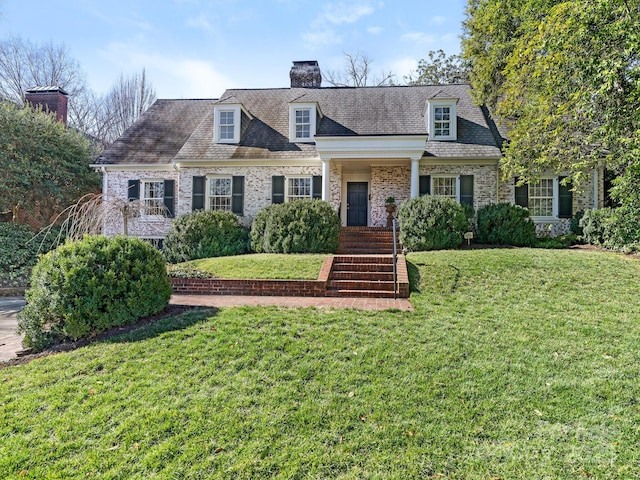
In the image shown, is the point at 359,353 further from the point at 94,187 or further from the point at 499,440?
the point at 94,187

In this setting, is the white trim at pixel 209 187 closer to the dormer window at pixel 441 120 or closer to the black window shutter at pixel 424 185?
the black window shutter at pixel 424 185

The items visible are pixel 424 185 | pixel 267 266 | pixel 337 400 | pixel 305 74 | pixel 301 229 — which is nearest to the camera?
pixel 337 400

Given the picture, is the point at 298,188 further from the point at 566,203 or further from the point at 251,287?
the point at 566,203

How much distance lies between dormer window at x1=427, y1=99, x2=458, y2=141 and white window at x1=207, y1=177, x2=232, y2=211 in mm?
8165

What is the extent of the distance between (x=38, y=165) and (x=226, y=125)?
288 inches

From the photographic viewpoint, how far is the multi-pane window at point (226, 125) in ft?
47.7

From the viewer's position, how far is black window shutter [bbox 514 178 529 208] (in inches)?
512

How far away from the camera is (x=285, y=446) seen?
9.16ft

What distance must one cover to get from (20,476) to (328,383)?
8.18 ft

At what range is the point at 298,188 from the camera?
13.8 m

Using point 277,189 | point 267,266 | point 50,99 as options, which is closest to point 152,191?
point 277,189

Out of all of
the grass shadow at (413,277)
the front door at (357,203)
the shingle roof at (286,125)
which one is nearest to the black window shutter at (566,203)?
the shingle roof at (286,125)

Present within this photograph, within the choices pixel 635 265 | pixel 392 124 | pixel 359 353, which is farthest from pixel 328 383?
pixel 392 124

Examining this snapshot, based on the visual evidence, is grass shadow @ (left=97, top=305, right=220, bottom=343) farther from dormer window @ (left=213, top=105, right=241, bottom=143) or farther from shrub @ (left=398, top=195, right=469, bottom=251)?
dormer window @ (left=213, top=105, right=241, bottom=143)
